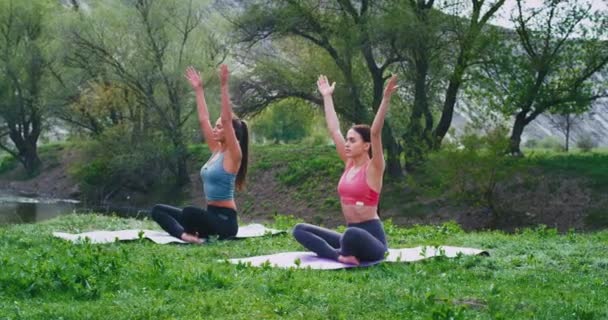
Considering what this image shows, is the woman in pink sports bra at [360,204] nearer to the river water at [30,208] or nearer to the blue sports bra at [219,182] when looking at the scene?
the blue sports bra at [219,182]

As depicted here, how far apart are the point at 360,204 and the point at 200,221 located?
3.24m

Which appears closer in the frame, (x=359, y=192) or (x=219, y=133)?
(x=359, y=192)

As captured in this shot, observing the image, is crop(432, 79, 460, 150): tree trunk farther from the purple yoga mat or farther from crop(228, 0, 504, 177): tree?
the purple yoga mat

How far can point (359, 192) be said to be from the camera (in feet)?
32.5

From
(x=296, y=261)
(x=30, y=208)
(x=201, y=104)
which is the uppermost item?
(x=201, y=104)

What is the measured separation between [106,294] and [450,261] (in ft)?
12.7

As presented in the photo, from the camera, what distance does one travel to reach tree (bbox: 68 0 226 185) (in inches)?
1646

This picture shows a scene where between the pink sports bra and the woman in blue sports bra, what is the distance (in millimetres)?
2623

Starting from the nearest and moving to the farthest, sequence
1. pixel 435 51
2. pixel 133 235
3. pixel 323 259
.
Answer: pixel 323 259
pixel 133 235
pixel 435 51

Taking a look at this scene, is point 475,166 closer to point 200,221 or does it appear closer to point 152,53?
point 200,221

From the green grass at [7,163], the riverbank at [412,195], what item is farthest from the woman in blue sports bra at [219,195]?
the green grass at [7,163]

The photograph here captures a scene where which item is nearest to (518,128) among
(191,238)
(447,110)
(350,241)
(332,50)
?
(447,110)

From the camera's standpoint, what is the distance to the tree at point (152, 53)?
137 ft

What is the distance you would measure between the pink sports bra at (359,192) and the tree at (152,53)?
31714 millimetres
